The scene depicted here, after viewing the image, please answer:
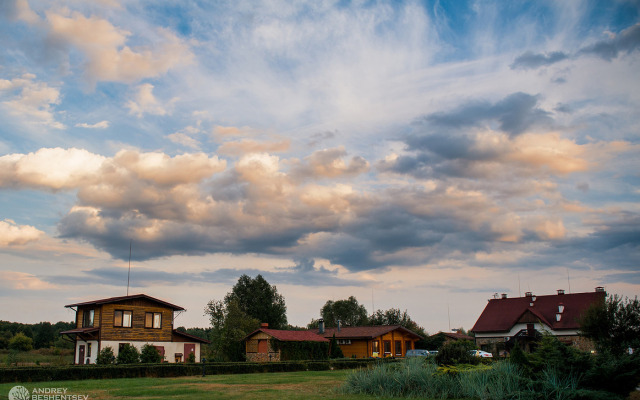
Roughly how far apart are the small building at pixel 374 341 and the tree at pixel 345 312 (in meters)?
48.1

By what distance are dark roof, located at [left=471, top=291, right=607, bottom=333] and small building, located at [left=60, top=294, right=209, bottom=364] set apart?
37.5 meters

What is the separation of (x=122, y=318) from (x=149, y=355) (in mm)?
4126

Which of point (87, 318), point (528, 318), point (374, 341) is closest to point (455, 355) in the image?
point (87, 318)

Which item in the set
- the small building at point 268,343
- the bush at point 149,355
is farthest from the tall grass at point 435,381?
the small building at point 268,343

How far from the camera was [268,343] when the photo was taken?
52.4 m

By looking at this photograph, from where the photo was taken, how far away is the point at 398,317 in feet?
305

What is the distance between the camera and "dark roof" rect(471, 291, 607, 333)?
197ft

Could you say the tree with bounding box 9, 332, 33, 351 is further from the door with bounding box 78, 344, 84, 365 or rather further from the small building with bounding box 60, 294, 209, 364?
the door with bounding box 78, 344, 84, 365

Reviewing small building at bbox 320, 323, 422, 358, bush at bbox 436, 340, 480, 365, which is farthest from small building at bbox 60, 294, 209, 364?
bush at bbox 436, 340, 480, 365

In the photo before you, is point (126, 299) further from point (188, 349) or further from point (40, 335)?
point (40, 335)

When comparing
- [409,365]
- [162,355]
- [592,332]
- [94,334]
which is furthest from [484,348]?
[409,365]

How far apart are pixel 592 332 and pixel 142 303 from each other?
117 ft

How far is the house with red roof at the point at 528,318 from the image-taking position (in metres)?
58.2

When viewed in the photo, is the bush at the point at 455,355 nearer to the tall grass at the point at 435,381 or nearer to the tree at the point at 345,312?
the tall grass at the point at 435,381
